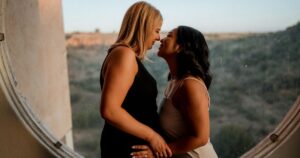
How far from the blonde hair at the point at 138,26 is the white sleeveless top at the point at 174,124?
18cm

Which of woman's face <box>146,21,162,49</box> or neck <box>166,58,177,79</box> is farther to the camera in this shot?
neck <box>166,58,177,79</box>

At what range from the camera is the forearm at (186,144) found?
1166mm

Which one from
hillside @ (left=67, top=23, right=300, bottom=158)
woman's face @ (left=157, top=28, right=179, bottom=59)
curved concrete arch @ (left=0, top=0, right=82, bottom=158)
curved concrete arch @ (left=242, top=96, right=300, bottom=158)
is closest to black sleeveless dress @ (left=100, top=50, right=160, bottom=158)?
woman's face @ (left=157, top=28, right=179, bottom=59)

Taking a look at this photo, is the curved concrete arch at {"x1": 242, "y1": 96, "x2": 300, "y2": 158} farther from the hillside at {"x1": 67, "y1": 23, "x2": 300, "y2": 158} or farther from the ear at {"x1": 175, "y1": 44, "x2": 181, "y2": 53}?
the hillside at {"x1": 67, "y1": 23, "x2": 300, "y2": 158}

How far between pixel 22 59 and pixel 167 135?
1459 mm

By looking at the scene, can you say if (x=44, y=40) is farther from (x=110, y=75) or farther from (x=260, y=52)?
(x=110, y=75)

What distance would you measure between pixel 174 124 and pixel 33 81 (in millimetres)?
2043

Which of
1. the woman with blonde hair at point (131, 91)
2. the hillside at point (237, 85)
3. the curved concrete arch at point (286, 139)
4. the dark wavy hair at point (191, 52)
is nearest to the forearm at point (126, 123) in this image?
the woman with blonde hair at point (131, 91)

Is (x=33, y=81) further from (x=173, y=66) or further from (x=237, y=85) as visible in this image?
(x=173, y=66)

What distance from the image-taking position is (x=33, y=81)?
9.77 feet

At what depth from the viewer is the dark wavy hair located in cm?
123

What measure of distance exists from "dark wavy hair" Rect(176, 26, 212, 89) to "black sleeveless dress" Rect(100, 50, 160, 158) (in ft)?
0.43

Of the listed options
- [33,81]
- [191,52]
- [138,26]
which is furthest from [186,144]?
[33,81]

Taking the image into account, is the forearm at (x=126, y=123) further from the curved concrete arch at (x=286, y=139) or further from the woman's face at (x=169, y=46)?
the curved concrete arch at (x=286, y=139)
